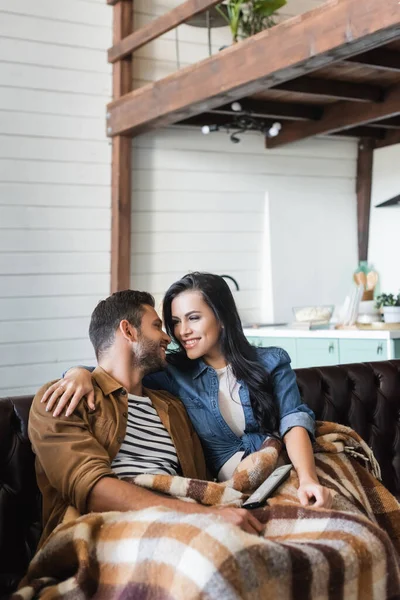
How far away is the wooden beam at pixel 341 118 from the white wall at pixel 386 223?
2.13ft

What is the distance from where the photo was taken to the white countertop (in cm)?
495

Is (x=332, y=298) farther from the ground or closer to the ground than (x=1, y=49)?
closer to the ground

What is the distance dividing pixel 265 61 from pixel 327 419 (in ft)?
6.86

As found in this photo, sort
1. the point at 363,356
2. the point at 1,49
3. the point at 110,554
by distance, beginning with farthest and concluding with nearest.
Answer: the point at 1,49
the point at 363,356
the point at 110,554

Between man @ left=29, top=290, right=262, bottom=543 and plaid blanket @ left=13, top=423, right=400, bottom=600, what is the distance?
3.7 inches

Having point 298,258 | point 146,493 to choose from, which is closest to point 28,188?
point 298,258

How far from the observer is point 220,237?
621cm

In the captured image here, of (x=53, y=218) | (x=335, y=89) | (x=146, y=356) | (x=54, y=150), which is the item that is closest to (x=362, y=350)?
(x=335, y=89)

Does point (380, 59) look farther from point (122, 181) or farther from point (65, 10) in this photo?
point (65, 10)

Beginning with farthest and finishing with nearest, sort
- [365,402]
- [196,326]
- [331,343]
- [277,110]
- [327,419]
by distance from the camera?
[277,110]
[331,343]
[365,402]
[327,419]
[196,326]

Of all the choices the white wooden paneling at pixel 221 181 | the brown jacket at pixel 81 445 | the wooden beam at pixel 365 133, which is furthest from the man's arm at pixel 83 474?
the wooden beam at pixel 365 133

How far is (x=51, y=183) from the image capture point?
18.5 feet

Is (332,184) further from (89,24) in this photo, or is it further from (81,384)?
(81,384)

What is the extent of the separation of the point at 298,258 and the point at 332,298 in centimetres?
44
